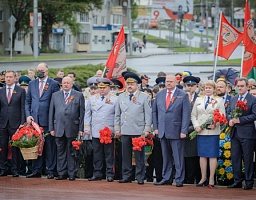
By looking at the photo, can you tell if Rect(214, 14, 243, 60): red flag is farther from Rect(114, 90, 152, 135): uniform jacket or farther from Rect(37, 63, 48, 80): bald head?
Rect(37, 63, 48, 80): bald head

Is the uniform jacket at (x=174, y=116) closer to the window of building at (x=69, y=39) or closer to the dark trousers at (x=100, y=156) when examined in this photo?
the dark trousers at (x=100, y=156)

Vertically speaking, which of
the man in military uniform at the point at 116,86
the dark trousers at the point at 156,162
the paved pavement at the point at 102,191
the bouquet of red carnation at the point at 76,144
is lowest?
the paved pavement at the point at 102,191

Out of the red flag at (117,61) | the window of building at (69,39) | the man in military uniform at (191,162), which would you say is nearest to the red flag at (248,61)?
the red flag at (117,61)

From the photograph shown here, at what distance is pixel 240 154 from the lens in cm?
1396

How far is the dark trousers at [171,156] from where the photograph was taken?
14.1 metres

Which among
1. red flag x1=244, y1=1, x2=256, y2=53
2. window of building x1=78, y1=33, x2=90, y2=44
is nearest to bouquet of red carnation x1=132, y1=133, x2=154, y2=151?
red flag x1=244, y1=1, x2=256, y2=53

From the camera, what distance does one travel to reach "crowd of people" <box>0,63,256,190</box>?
45.7 feet

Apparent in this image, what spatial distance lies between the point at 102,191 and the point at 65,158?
188 cm

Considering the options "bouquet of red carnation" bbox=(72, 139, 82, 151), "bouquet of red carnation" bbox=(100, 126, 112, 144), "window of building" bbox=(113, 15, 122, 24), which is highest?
"window of building" bbox=(113, 15, 122, 24)

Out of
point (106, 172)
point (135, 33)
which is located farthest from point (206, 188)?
point (135, 33)

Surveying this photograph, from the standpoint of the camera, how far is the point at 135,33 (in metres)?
135

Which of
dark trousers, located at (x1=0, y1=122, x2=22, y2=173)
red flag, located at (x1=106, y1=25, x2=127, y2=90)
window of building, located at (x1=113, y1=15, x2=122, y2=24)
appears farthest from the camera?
window of building, located at (x1=113, y1=15, x2=122, y2=24)

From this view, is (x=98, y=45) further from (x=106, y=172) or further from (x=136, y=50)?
(x=106, y=172)

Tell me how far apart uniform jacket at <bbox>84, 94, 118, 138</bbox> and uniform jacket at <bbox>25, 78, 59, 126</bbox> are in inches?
33.1
